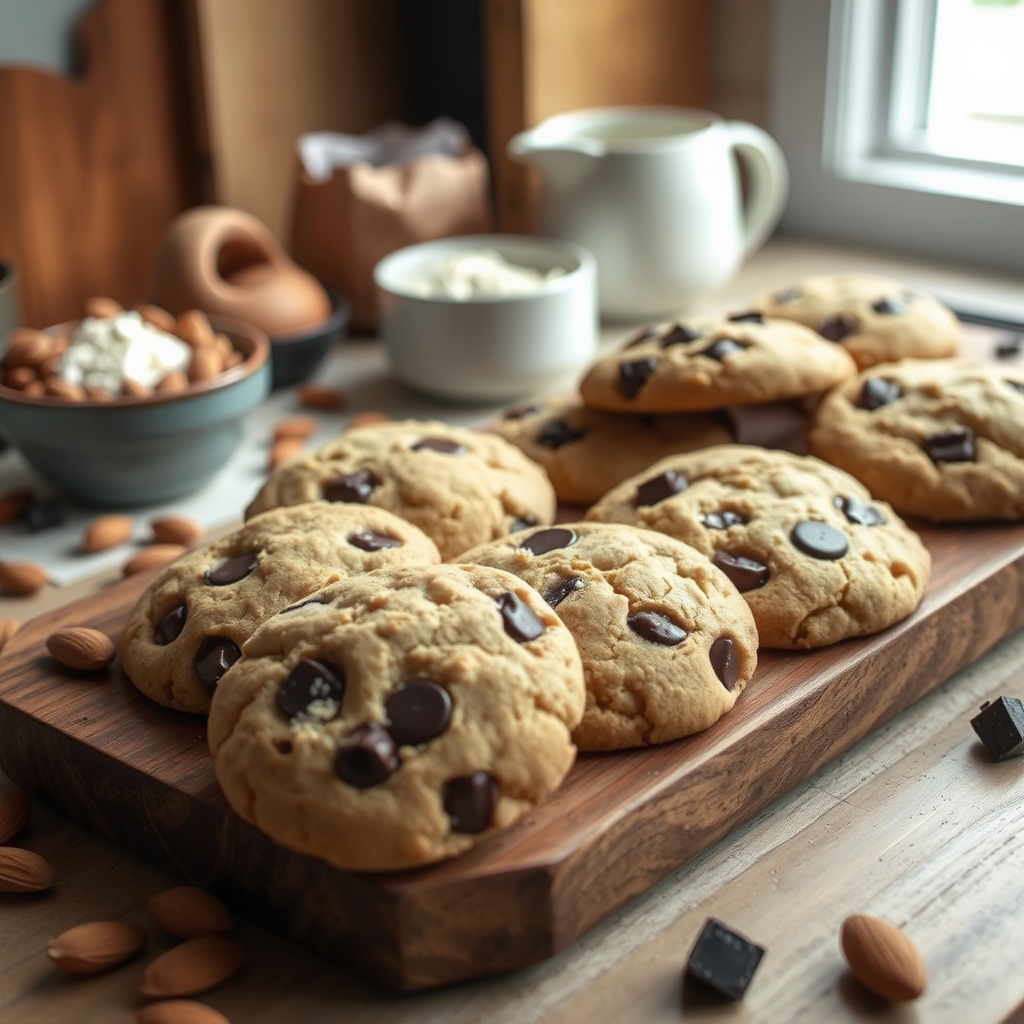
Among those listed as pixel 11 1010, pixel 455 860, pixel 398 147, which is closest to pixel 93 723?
pixel 11 1010

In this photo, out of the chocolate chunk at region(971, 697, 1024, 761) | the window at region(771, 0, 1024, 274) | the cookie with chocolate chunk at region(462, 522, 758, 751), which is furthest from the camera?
the window at region(771, 0, 1024, 274)

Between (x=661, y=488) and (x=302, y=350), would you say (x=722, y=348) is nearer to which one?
(x=661, y=488)

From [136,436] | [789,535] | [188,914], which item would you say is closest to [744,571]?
[789,535]

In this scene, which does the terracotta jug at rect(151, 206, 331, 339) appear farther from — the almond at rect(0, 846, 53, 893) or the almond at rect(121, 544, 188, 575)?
the almond at rect(0, 846, 53, 893)

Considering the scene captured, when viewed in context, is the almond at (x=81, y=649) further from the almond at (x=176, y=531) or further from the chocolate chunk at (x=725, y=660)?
the chocolate chunk at (x=725, y=660)

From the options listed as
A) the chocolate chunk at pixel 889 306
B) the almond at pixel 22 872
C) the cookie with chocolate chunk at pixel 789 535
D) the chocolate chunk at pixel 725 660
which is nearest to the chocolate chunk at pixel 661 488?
the cookie with chocolate chunk at pixel 789 535

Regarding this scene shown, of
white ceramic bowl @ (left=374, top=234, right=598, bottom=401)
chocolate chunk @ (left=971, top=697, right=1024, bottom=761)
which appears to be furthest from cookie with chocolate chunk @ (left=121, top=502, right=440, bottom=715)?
white ceramic bowl @ (left=374, top=234, right=598, bottom=401)

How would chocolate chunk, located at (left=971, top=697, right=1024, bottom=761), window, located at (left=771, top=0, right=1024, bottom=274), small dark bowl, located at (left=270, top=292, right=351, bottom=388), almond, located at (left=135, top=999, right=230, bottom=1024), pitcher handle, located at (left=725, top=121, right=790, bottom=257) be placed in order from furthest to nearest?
1. window, located at (left=771, top=0, right=1024, bottom=274)
2. pitcher handle, located at (left=725, top=121, right=790, bottom=257)
3. small dark bowl, located at (left=270, top=292, right=351, bottom=388)
4. chocolate chunk, located at (left=971, top=697, right=1024, bottom=761)
5. almond, located at (left=135, top=999, right=230, bottom=1024)

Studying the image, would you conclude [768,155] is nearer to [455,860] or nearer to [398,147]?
[398,147]
